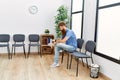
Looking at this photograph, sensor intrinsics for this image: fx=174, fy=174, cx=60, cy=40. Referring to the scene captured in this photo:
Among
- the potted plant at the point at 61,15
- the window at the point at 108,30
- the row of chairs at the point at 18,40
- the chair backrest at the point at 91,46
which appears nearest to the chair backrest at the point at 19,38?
the row of chairs at the point at 18,40

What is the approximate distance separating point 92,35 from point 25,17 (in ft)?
9.06

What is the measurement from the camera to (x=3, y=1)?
5.77m

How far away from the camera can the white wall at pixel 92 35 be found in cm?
329

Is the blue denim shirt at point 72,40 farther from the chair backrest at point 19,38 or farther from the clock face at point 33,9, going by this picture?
the clock face at point 33,9

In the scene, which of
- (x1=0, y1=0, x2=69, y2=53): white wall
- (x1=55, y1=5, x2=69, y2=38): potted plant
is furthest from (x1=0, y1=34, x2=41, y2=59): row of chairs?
(x1=55, y1=5, x2=69, y2=38): potted plant

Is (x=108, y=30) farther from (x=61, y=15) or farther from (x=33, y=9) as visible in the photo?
(x=33, y=9)

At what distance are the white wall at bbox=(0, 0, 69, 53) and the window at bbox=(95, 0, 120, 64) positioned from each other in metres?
2.60

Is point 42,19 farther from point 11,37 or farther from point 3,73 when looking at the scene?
point 3,73

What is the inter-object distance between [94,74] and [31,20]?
3.26 metres

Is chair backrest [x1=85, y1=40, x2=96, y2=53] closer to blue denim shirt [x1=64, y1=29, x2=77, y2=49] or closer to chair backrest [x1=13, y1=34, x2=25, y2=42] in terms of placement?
blue denim shirt [x1=64, y1=29, x2=77, y2=49]

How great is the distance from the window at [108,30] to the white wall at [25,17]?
102 inches

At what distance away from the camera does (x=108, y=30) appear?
3596 millimetres

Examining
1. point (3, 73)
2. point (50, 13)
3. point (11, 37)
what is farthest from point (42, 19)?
point (3, 73)

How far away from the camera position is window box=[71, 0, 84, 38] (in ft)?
17.0
